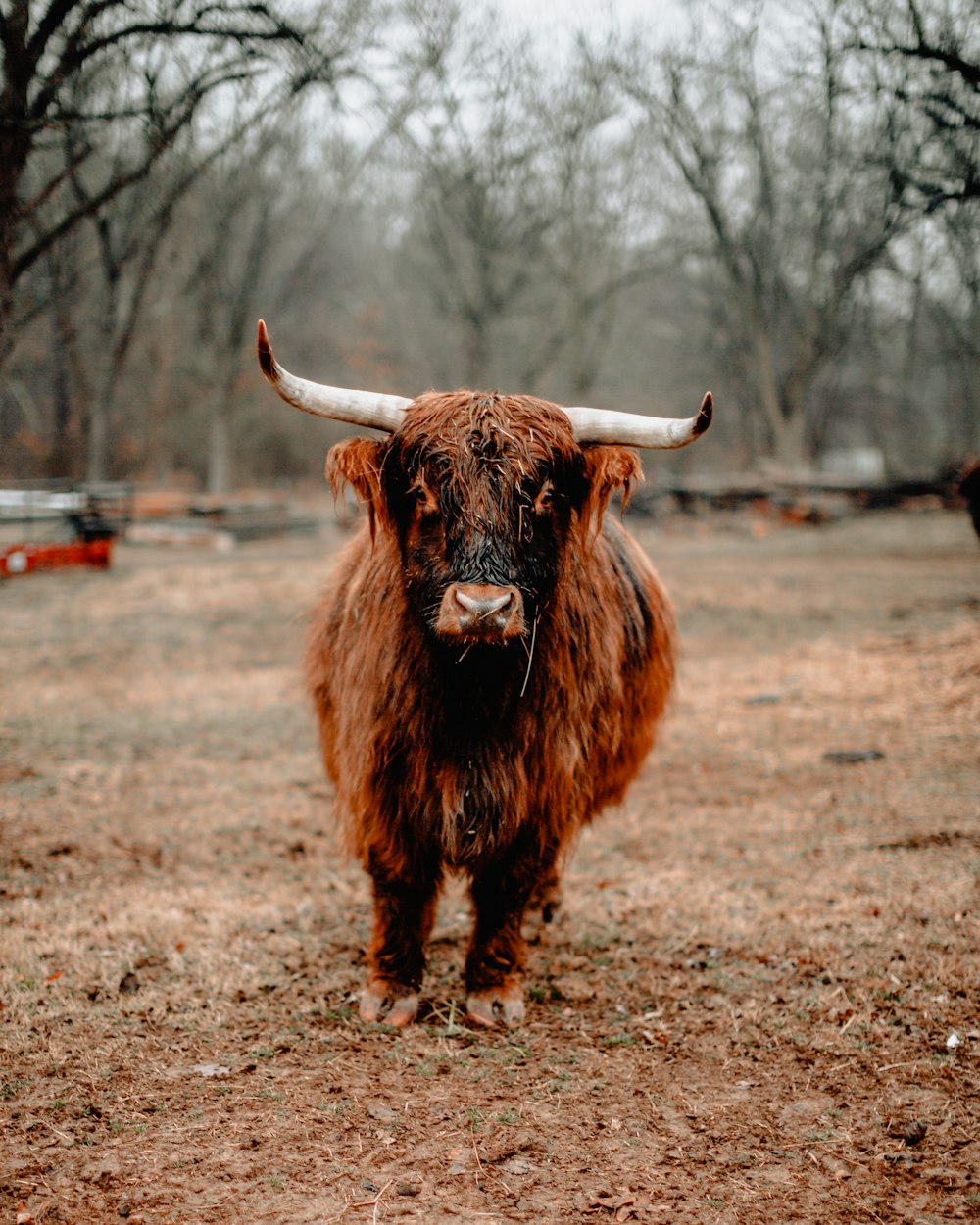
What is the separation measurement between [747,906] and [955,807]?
72.7 inches

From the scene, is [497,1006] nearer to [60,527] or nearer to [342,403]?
[342,403]

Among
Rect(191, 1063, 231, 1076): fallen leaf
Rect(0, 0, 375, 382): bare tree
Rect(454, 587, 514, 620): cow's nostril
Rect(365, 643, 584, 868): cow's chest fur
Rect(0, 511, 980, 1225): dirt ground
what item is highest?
Rect(0, 0, 375, 382): bare tree

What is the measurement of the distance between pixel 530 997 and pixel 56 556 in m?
13.9

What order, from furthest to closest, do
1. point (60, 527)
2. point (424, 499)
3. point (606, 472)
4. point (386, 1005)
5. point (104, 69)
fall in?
point (60, 527)
point (104, 69)
point (386, 1005)
point (606, 472)
point (424, 499)

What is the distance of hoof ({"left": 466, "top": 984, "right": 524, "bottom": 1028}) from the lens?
3611 mm

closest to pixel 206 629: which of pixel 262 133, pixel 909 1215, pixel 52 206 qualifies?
pixel 52 206

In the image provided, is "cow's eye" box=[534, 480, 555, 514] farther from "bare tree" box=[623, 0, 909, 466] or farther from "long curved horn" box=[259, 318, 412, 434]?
"bare tree" box=[623, 0, 909, 466]

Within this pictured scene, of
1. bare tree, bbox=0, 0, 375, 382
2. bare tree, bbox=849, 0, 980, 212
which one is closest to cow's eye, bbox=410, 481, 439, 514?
bare tree, bbox=0, 0, 375, 382

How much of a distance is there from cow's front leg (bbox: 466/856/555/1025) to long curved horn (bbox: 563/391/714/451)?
5.08 ft

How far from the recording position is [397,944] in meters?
3.68

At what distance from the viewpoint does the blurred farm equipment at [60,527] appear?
15.4 m

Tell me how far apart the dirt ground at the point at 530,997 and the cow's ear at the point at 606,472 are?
73.9 inches

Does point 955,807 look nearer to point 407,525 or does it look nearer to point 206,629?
point 407,525

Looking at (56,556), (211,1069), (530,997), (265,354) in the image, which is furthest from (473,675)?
(56,556)
